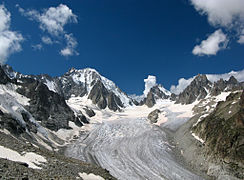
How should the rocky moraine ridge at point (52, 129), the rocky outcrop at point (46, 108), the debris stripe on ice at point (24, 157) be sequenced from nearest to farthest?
the debris stripe on ice at point (24, 157) < the rocky moraine ridge at point (52, 129) < the rocky outcrop at point (46, 108)

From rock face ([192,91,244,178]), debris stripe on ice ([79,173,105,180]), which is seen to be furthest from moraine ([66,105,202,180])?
debris stripe on ice ([79,173,105,180])

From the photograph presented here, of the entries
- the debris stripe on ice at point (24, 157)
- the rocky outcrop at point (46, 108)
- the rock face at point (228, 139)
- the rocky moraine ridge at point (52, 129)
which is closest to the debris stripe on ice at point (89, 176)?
the rocky moraine ridge at point (52, 129)

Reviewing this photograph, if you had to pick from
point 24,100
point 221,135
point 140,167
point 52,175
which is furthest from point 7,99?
point 221,135

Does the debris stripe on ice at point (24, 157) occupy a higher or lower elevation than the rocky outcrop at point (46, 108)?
lower

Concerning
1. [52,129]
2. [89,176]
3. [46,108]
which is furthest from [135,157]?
[46,108]

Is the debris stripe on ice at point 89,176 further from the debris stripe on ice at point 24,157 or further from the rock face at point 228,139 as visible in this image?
the rock face at point 228,139

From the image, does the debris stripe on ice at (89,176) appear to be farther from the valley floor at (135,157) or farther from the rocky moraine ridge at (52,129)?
the valley floor at (135,157)

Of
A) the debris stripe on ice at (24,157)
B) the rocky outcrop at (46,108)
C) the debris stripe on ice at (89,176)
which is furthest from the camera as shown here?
the rocky outcrop at (46,108)

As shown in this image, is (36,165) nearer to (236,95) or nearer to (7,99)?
(7,99)

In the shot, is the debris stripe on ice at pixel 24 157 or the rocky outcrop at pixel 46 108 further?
the rocky outcrop at pixel 46 108

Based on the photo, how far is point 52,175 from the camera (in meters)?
17.9

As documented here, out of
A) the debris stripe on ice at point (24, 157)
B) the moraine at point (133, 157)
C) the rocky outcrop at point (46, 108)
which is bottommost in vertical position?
the debris stripe on ice at point (24, 157)

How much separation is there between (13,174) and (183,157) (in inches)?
1651

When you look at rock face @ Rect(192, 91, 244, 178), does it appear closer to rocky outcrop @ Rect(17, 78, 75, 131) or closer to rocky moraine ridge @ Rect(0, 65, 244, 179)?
rocky moraine ridge @ Rect(0, 65, 244, 179)
